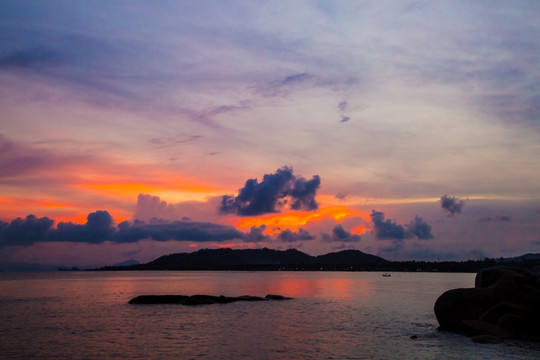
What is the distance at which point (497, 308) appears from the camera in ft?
121

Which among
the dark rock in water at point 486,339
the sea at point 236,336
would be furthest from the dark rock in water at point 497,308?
the sea at point 236,336

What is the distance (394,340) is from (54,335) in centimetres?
2855

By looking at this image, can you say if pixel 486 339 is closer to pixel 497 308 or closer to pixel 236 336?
pixel 497 308

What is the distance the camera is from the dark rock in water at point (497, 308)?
35844 mm

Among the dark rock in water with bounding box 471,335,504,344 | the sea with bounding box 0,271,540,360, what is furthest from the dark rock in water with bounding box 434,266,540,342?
the sea with bounding box 0,271,540,360

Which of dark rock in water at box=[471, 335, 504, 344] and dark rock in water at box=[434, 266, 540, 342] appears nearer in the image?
dark rock in water at box=[471, 335, 504, 344]

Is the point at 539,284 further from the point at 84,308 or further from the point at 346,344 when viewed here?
the point at 84,308

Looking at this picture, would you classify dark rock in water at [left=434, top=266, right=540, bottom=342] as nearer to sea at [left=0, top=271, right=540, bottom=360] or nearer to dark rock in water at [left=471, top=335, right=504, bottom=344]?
dark rock in water at [left=471, top=335, right=504, bottom=344]

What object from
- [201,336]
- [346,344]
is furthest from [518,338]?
[201,336]

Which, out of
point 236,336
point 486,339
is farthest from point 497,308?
point 236,336

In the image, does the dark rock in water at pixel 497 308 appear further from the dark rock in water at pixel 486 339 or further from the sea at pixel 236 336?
the sea at pixel 236 336

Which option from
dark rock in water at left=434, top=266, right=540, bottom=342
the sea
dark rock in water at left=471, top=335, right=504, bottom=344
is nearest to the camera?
the sea

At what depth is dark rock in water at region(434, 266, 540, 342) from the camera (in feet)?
118

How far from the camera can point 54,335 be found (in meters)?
40.9
